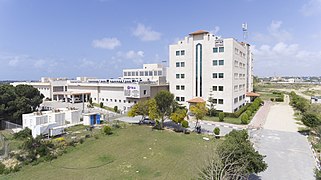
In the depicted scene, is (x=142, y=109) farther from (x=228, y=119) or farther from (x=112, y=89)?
(x=112, y=89)

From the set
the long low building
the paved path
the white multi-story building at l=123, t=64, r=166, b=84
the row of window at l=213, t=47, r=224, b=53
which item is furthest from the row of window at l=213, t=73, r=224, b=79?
the white multi-story building at l=123, t=64, r=166, b=84

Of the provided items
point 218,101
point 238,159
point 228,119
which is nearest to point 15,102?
point 238,159

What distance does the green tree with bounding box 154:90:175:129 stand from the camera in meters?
26.0

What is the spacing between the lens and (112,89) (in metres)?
45.2

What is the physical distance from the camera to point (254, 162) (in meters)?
11.6

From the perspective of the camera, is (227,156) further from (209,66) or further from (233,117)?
(209,66)

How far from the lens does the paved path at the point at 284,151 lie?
579 inches

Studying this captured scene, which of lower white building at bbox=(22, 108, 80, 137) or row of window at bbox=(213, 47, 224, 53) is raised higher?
row of window at bbox=(213, 47, 224, 53)

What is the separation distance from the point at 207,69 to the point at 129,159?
2559 centimetres

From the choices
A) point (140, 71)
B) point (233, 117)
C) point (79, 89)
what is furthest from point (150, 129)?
point (140, 71)

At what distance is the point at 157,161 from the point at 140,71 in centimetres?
4905

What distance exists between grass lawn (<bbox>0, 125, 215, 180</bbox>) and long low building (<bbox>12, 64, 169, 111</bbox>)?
17144 mm

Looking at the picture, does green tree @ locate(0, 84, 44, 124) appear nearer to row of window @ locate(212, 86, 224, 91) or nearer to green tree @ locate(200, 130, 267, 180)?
green tree @ locate(200, 130, 267, 180)

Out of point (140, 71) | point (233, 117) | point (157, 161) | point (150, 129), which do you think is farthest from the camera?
point (140, 71)
